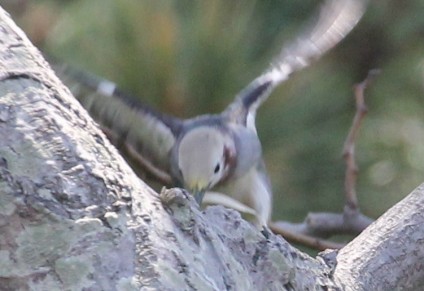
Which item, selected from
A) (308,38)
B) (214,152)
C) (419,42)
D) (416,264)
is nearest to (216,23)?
(308,38)

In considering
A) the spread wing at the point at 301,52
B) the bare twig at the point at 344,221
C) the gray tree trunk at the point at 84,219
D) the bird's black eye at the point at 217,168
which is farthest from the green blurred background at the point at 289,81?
the gray tree trunk at the point at 84,219

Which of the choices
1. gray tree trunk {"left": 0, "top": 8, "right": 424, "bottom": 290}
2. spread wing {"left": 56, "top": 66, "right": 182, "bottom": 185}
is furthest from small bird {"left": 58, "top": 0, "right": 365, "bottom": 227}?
gray tree trunk {"left": 0, "top": 8, "right": 424, "bottom": 290}

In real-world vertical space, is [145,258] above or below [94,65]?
below

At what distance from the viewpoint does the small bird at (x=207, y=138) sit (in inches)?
66.2

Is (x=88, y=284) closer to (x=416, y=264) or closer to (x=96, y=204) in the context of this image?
(x=96, y=204)

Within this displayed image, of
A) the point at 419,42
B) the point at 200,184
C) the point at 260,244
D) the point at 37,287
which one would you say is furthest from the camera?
the point at 419,42

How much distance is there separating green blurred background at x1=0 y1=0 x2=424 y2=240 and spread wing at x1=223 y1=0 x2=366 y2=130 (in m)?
0.08

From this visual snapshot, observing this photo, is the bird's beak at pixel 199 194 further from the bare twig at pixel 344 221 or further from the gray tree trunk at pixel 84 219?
the gray tree trunk at pixel 84 219

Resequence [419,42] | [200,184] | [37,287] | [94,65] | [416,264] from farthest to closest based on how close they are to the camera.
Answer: [419,42]
[94,65]
[200,184]
[416,264]
[37,287]

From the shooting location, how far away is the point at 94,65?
1.90m

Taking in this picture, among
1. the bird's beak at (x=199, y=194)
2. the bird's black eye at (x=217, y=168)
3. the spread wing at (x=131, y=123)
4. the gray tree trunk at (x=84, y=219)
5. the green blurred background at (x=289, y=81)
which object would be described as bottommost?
the gray tree trunk at (x=84, y=219)

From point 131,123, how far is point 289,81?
0.37 metres

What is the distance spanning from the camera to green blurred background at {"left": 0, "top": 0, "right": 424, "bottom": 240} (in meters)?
1.89

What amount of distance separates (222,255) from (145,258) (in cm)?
9
